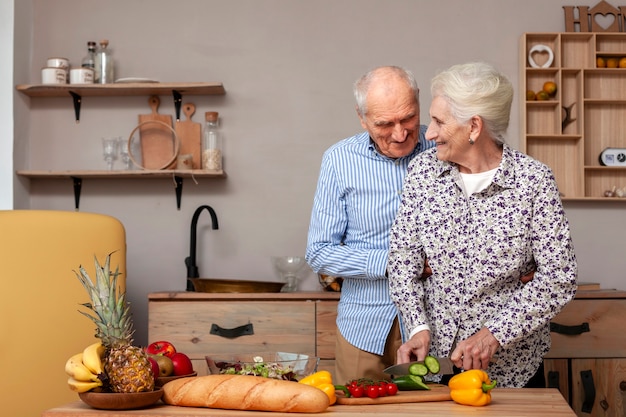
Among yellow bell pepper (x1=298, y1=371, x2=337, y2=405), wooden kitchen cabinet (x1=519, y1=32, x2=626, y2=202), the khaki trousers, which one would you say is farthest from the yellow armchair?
wooden kitchen cabinet (x1=519, y1=32, x2=626, y2=202)

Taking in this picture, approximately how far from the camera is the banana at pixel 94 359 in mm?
1605

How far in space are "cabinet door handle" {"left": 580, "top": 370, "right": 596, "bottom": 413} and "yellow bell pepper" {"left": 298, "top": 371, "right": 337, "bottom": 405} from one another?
6.49 feet

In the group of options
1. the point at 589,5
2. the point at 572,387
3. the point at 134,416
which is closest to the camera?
the point at 134,416

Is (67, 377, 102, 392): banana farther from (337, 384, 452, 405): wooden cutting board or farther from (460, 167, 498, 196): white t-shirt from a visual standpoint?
(460, 167, 498, 196): white t-shirt

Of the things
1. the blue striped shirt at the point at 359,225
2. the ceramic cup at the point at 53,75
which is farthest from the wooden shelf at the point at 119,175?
the blue striped shirt at the point at 359,225

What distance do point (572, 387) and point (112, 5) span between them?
2.80 m

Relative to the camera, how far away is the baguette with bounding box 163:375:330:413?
62.5 inches

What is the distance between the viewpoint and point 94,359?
1.62 meters

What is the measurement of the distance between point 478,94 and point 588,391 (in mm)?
1788

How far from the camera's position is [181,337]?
11.1 ft

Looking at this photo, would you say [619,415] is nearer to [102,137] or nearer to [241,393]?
[241,393]

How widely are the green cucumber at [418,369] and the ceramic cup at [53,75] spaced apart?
255cm

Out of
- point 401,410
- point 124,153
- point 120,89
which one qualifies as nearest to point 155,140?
point 124,153

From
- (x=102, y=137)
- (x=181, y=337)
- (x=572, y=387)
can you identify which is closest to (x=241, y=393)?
(x=181, y=337)
